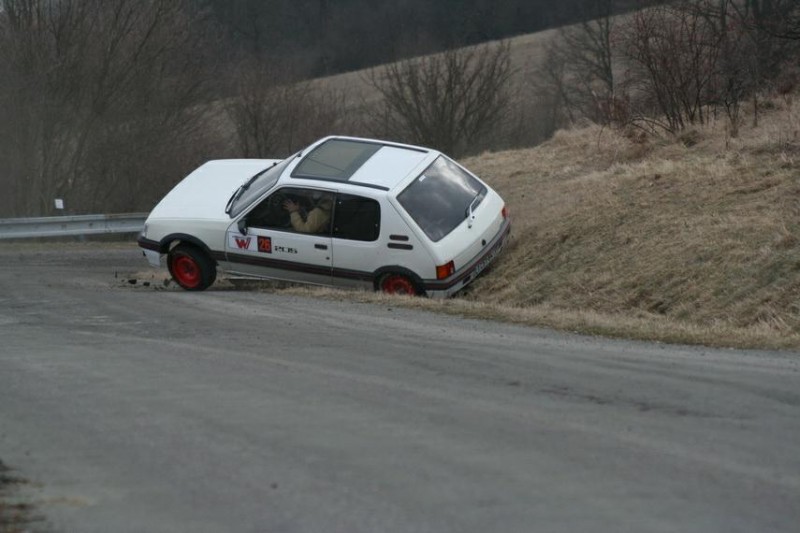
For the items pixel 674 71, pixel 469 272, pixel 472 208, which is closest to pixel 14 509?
pixel 469 272

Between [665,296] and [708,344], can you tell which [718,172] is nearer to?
[665,296]

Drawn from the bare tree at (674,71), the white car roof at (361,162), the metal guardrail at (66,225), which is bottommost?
the metal guardrail at (66,225)

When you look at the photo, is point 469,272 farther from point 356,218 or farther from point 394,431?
point 394,431

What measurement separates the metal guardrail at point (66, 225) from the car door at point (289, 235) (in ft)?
34.8

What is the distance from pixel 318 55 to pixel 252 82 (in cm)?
3732

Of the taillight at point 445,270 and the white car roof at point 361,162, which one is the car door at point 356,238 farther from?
the taillight at point 445,270

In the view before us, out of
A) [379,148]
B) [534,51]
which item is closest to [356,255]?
[379,148]

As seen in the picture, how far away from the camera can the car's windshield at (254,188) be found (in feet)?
48.9

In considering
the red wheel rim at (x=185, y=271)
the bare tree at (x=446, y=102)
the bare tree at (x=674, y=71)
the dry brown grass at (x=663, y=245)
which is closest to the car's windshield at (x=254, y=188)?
the red wheel rim at (x=185, y=271)

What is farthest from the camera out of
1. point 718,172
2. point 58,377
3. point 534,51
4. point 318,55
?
point 318,55

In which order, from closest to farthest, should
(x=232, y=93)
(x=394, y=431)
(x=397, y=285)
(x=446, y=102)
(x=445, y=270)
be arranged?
(x=394, y=431), (x=445, y=270), (x=397, y=285), (x=446, y=102), (x=232, y=93)

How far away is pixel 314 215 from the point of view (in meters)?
14.6

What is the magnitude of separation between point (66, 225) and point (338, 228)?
1284 cm

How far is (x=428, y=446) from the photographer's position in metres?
6.23
